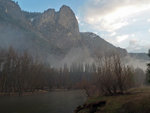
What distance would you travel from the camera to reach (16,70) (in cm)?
10556

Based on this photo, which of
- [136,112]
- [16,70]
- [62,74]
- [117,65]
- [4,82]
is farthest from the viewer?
[62,74]

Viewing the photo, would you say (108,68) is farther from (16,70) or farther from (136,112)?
(16,70)

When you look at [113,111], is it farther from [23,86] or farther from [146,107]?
[23,86]

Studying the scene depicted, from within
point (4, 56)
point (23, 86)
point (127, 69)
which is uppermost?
point (4, 56)

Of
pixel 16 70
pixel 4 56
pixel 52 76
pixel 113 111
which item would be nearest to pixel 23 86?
pixel 16 70

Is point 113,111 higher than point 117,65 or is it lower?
lower

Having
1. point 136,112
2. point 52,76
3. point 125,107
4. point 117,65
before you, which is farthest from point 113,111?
point 52,76

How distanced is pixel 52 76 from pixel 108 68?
4663 inches

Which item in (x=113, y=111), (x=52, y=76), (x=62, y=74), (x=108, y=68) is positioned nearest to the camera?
(x=113, y=111)

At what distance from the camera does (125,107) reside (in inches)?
898

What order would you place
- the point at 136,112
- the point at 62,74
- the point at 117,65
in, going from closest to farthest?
the point at 136,112 < the point at 117,65 < the point at 62,74

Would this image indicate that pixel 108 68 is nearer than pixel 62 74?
Yes

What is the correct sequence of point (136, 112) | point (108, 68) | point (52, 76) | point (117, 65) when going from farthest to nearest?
point (52, 76), point (108, 68), point (117, 65), point (136, 112)

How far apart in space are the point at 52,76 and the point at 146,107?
144505mm
